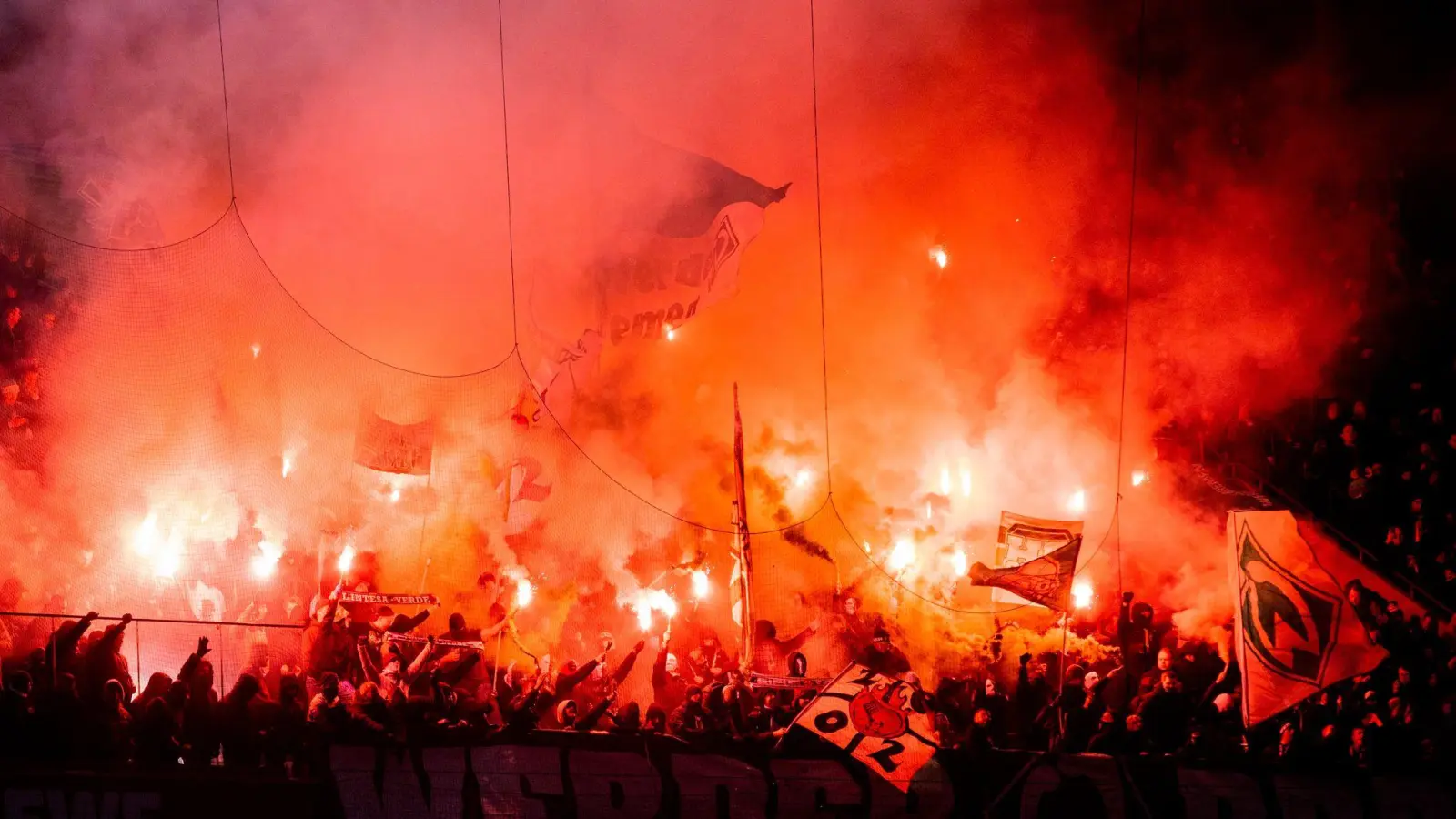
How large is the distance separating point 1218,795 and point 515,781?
4539mm

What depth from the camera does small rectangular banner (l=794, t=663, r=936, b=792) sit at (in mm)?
7500

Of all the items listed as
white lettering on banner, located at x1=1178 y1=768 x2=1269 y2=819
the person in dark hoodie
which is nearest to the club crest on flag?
white lettering on banner, located at x1=1178 y1=768 x2=1269 y2=819

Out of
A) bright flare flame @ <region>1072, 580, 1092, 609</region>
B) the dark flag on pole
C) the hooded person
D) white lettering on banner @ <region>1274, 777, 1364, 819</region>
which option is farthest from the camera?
bright flare flame @ <region>1072, 580, 1092, 609</region>

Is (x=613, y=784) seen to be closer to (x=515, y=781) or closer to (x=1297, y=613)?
(x=515, y=781)

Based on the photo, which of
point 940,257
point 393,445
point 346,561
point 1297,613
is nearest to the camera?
point 1297,613

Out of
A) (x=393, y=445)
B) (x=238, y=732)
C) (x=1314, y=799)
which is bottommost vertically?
(x=1314, y=799)

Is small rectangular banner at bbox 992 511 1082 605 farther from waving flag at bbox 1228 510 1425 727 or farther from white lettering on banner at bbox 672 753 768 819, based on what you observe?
white lettering on banner at bbox 672 753 768 819

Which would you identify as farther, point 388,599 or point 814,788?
point 388,599

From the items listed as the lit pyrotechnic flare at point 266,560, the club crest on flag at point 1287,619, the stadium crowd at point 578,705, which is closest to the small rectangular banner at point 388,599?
the stadium crowd at point 578,705

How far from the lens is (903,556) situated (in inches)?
426

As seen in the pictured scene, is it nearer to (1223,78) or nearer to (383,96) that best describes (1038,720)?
(1223,78)

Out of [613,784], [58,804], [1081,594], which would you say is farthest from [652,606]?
[58,804]

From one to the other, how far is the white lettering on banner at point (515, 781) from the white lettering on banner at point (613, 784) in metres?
0.14

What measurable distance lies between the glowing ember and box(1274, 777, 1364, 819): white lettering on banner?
5599mm
